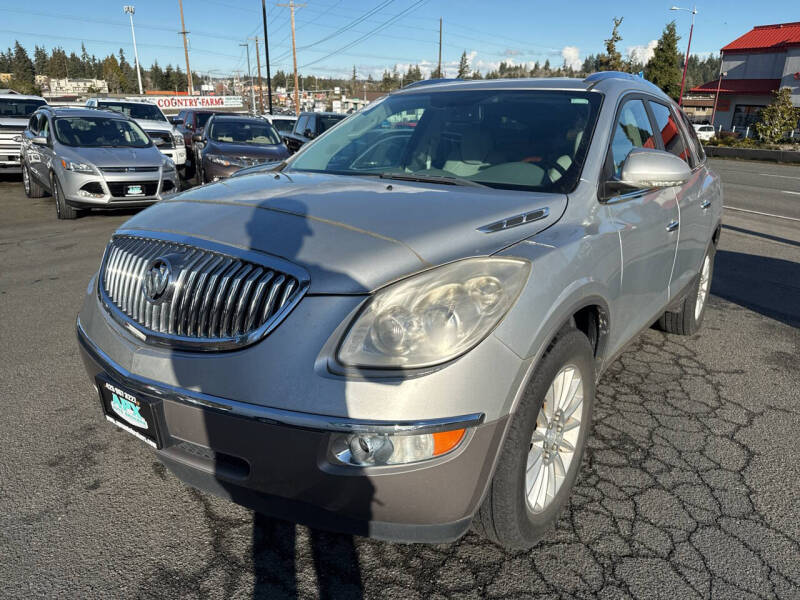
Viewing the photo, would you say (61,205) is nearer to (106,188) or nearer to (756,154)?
(106,188)

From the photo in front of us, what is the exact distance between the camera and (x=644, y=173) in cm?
269

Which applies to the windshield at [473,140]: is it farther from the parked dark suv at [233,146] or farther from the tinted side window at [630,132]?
the parked dark suv at [233,146]

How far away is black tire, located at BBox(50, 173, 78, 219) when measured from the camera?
30.0 ft

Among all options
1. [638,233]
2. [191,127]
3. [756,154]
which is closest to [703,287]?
[638,233]

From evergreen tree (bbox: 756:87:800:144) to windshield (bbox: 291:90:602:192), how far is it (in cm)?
3549

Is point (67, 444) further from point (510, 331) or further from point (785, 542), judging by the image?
point (785, 542)

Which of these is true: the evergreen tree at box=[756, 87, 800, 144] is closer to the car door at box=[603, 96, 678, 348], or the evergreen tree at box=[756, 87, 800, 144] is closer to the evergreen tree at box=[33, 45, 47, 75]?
the car door at box=[603, 96, 678, 348]

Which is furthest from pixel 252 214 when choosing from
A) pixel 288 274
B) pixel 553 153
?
pixel 553 153

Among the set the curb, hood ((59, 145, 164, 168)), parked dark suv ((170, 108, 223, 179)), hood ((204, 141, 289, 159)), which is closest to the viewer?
hood ((59, 145, 164, 168))

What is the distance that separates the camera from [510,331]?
6.13 ft

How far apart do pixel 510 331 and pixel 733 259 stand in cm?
693

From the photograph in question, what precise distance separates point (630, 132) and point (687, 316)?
1.88m

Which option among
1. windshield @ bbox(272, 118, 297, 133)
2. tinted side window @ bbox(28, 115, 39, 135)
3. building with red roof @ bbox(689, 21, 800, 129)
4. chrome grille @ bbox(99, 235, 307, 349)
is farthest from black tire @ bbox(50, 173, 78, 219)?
building with red roof @ bbox(689, 21, 800, 129)

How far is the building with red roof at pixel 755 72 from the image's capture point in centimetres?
4509
